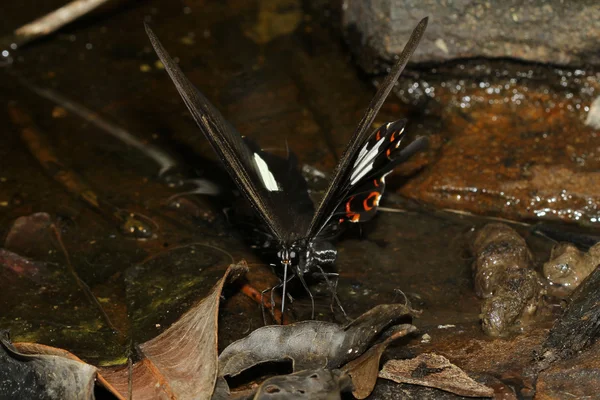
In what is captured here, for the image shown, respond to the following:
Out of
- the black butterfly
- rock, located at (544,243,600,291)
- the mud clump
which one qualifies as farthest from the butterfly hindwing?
rock, located at (544,243,600,291)

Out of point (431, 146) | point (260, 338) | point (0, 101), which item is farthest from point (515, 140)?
point (0, 101)

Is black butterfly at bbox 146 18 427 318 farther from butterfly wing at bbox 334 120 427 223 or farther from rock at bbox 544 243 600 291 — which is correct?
rock at bbox 544 243 600 291

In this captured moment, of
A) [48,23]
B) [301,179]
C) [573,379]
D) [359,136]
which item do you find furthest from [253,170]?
[48,23]

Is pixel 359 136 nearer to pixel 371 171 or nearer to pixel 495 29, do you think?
pixel 371 171

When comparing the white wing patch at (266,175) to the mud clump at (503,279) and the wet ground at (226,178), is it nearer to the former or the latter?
the wet ground at (226,178)

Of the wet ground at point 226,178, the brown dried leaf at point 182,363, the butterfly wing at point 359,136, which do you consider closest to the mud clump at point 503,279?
the wet ground at point 226,178

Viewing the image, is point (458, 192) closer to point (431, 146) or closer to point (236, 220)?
point (431, 146)

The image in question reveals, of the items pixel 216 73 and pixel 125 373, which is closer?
pixel 125 373
